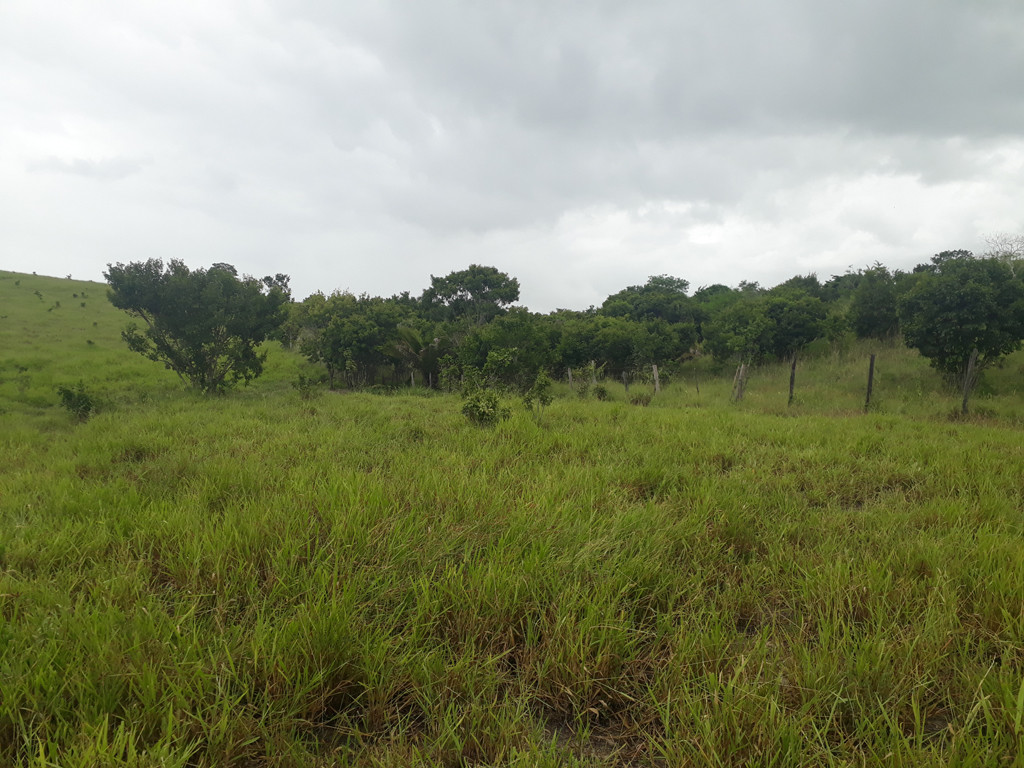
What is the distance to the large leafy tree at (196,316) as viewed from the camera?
12117 millimetres

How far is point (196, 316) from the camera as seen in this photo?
12789mm

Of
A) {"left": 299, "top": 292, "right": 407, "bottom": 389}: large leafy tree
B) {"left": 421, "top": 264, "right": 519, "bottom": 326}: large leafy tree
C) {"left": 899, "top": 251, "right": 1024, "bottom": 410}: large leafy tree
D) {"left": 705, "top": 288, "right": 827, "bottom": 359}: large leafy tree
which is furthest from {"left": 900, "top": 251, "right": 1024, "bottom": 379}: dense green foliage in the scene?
{"left": 421, "top": 264, "right": 519, "bottom": 326}: large leafy tree

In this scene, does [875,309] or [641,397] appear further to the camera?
[875,309]

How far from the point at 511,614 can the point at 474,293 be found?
34737mm

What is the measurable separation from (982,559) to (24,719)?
4163 millimetres

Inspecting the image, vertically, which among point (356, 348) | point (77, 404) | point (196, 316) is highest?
point (196, 316)

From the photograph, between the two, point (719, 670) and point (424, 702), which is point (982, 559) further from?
point (424, 702)

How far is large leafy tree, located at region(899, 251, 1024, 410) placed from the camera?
11.1 metres

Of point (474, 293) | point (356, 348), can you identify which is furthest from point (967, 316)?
point (474, 293)

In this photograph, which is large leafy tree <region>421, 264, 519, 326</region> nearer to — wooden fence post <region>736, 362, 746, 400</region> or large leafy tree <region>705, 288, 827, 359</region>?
large leafy tree <region>705, 288, 827, 359</region>

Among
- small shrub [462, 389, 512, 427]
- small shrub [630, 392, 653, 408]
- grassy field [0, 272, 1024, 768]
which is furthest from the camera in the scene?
small shrub [630, 392, 653, 408]

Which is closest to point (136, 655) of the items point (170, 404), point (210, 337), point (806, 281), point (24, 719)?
point (24, 719)

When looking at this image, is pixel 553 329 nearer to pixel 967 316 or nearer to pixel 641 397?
pixel 641 397

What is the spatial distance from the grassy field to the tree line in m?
8.17
